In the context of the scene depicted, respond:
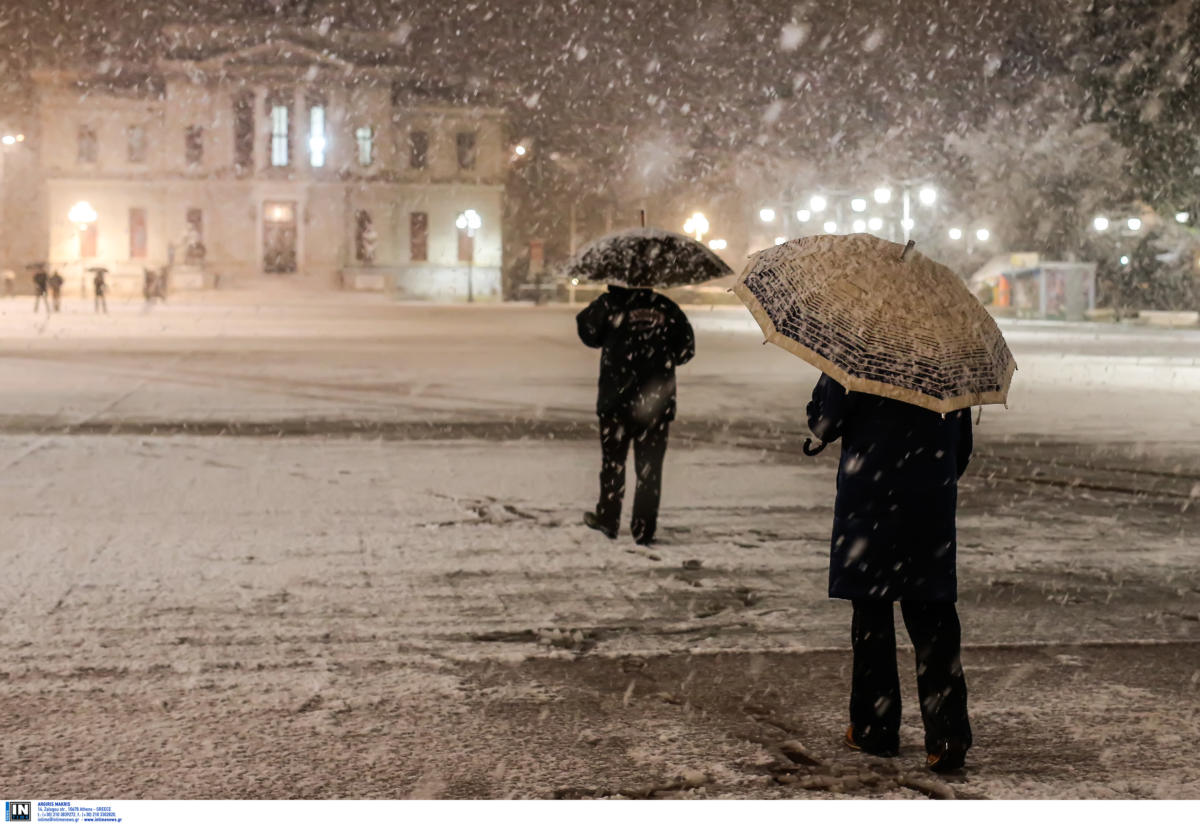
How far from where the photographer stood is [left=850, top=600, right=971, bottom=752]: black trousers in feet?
14.4

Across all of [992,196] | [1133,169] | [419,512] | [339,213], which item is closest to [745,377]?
[419,512]

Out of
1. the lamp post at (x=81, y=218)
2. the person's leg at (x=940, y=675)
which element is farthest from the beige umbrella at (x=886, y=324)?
the lamp post at (x=81, y=218)

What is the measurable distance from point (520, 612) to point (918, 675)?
7.82ft

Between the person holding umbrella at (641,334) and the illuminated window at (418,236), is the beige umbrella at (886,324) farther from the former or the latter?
the illuminated window at (418,236)

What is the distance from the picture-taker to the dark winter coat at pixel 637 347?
8.05 m

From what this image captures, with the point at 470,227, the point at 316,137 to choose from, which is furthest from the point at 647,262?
the point at 316,137

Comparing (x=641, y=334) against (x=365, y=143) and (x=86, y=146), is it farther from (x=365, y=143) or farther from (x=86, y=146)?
(x=86, y=146)

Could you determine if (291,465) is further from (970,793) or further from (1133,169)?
(1133,169)

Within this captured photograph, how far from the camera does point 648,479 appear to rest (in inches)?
322

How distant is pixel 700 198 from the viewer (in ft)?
296

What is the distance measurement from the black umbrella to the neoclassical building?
6540cm

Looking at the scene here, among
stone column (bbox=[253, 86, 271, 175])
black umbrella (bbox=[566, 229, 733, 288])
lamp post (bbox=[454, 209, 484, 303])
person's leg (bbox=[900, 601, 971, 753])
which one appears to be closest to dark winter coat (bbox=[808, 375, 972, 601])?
person's leg (bbox=[900, 601, 971, 753])

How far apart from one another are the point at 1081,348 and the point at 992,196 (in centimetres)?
3678

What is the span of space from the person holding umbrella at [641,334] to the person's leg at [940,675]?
142 inches
